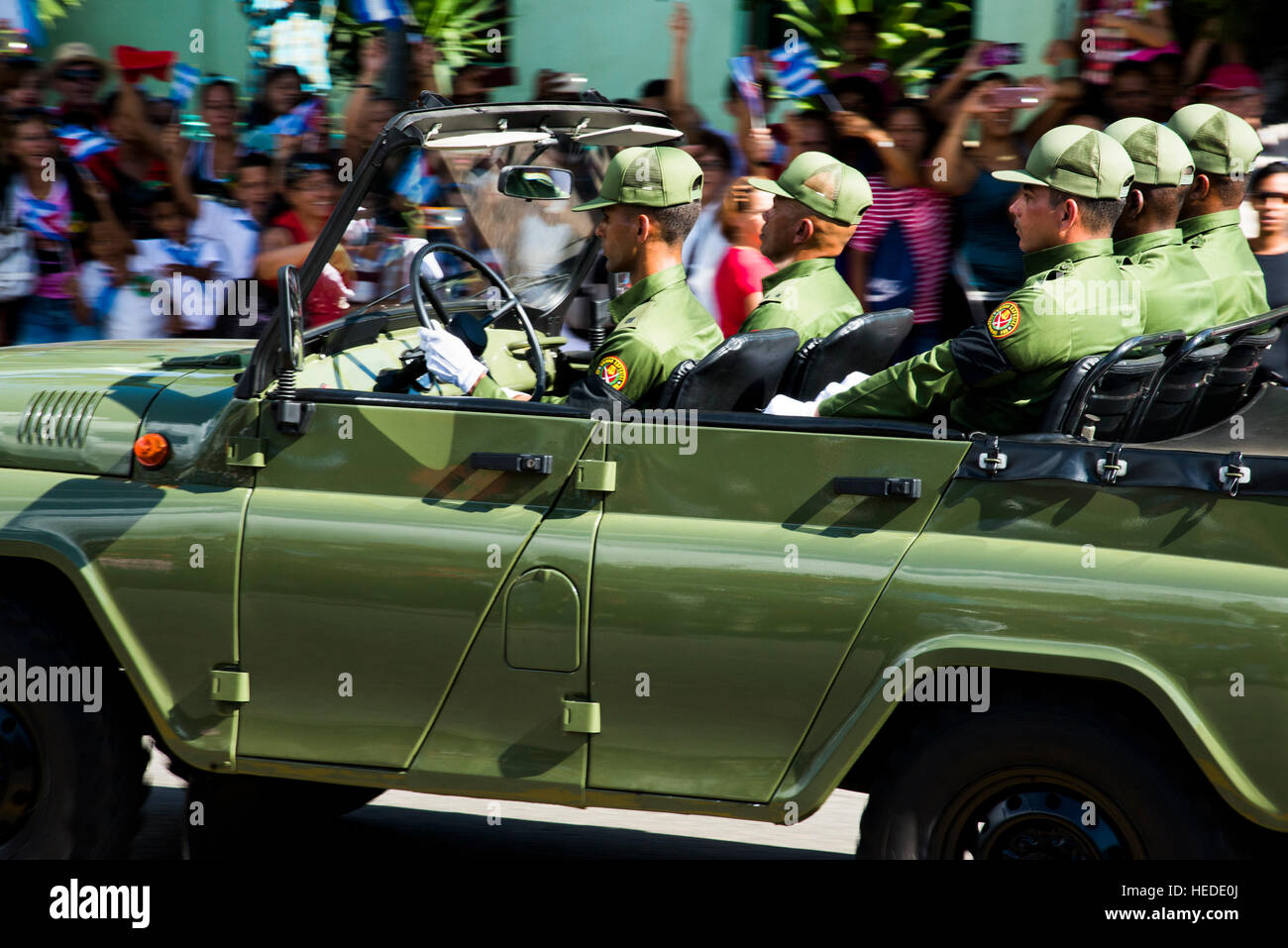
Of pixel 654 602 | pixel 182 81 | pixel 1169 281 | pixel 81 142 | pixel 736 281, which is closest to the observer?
pixel 654 602

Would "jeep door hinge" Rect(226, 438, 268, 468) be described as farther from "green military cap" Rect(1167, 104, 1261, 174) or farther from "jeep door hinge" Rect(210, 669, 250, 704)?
"green military cap" Rect(1167, 104, 1261, 174)

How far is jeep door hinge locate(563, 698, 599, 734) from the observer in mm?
3469

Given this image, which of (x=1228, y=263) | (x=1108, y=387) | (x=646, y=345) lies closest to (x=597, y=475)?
(x=646, y=345)

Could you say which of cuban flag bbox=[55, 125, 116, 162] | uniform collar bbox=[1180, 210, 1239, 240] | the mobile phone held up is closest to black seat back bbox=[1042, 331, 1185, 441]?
uniform collar bbox=[1180, 210, 1239, 240]

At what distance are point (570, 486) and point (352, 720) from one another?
0.77 metres

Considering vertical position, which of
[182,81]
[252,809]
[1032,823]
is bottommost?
[252,809]

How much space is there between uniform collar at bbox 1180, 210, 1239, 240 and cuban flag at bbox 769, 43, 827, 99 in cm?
348

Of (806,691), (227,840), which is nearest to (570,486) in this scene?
(806,691)

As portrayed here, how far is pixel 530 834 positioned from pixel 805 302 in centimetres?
199

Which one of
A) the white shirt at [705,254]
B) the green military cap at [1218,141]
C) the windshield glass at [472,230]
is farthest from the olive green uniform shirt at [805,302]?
the white shirt at [705,254]

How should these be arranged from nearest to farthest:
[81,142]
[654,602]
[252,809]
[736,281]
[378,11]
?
[654,602] → [252,809] → [736,281] → [81,142] → [378,11]

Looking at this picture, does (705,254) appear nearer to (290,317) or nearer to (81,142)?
(290,317)

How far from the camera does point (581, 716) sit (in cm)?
347
